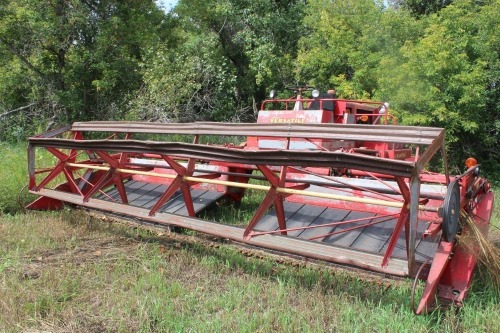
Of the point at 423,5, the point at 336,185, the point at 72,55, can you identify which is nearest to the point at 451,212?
A: the point at 336,185

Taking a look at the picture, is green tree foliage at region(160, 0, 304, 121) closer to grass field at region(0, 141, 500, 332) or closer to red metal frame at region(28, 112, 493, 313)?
red metal frame at region(28, 112, 493, 313)

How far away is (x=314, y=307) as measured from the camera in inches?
126

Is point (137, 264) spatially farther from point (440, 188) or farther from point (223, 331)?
point (440, 188)

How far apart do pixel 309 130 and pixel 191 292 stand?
151 cm

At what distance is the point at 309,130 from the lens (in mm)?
3455

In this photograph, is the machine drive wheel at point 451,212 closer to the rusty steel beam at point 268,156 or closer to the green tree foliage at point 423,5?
the rusty steel beam at point 268,156

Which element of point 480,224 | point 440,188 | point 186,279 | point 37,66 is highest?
point 37,66

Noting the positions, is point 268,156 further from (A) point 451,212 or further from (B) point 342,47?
(B) point 342,47

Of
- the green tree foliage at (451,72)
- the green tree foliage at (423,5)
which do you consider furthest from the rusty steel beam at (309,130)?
the green tree foliage at (423,5)

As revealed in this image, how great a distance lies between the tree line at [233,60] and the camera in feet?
31.2

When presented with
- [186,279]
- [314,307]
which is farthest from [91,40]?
[314,307]

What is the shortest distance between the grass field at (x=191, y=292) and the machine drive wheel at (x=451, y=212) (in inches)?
19.6

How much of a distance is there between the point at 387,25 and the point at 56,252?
9.38 metres

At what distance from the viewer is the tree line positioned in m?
9.52
